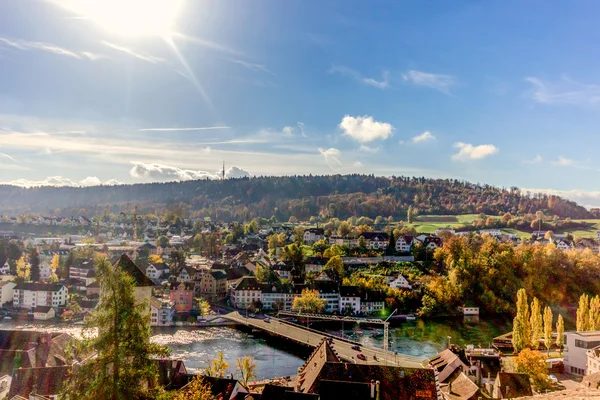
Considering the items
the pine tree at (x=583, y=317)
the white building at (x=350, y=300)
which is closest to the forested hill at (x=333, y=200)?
the white building at (x=350, y=300)

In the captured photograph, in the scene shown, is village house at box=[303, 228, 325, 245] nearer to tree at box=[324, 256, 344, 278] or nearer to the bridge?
tree at box=[324, 256, 344, 278]

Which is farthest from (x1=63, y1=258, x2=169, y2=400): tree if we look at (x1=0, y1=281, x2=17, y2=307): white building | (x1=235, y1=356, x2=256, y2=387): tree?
(x1=0, y1=281, x2=17, y2=307): white building

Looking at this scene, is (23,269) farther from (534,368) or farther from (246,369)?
(534,368)

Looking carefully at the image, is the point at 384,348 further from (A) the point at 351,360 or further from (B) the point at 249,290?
(B) the point at 249,290

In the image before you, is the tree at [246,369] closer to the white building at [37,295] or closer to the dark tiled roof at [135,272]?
the dark tiled roof at [135,272]

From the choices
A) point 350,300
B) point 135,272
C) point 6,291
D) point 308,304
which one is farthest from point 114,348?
point 6,291

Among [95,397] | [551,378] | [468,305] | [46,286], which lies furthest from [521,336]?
[46,286]
